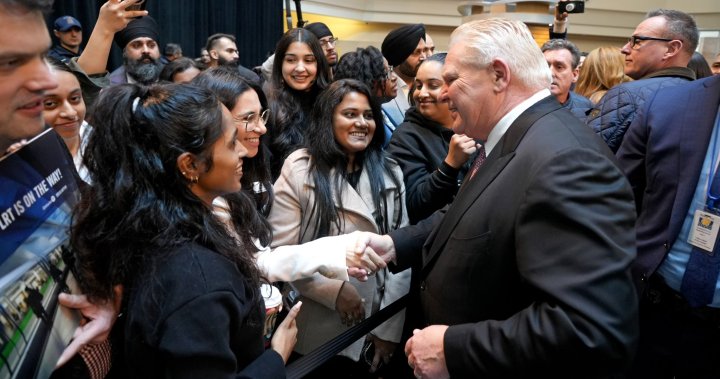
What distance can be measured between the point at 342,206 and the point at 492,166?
2.41 ft

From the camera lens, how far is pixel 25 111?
684 millimetres

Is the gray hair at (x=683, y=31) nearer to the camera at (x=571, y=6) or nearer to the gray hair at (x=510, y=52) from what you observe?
the camera at (x=571, y=6)

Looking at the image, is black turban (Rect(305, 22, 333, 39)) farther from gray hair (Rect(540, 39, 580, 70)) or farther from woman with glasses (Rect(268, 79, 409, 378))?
woman with glasses (Rect(268, 79, 409, 378))

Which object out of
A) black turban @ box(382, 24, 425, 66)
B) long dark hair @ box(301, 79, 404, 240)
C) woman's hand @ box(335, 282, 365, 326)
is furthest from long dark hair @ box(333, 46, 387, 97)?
woman's hand @ box(335, 282, 365, 326)

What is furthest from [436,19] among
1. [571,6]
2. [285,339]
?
[285,339]

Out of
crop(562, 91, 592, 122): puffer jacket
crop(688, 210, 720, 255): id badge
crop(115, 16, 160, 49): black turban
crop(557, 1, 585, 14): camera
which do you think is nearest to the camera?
crop(688, 210, 720, 255): id badge

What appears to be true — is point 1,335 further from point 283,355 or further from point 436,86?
point 436,86

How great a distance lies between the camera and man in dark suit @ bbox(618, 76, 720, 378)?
61.5 inches

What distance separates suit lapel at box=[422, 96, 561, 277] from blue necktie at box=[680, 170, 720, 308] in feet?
2.71

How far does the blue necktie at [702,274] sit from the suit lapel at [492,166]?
827 millimetres

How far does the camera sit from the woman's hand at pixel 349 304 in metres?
1.70

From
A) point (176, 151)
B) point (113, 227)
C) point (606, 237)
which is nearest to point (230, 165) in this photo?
point (176, 151)

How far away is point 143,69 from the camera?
12.5ft

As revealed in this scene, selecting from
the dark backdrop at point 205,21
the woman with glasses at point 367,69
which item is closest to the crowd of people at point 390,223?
the woman with glasses at point 367,69
